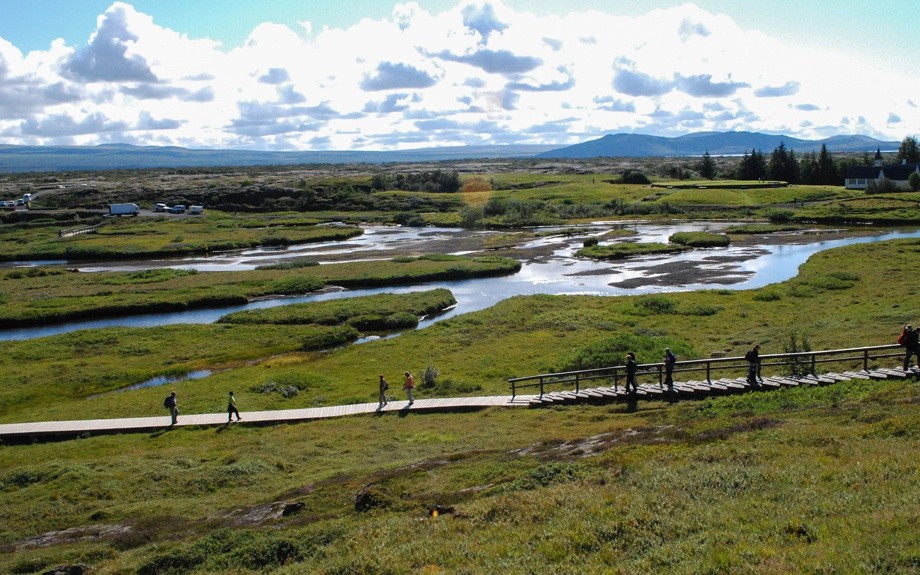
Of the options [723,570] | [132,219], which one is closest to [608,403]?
[723,570]

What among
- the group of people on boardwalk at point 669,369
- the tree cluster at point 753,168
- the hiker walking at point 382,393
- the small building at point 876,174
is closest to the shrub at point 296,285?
the group of people on boardwalk at point 669,369

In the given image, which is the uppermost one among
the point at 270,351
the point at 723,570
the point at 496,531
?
the point at 723,570

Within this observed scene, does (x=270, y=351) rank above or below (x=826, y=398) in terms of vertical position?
below

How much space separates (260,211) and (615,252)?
10843cm

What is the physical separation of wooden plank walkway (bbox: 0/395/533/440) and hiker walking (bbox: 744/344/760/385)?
8907 mm

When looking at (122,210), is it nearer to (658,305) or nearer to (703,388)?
(658,305)

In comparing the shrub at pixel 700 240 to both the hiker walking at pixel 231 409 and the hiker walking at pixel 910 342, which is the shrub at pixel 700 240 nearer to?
the hiker walking at pixel 910 342

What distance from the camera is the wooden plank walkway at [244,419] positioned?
32281 mm

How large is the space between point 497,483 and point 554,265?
67.0 meters

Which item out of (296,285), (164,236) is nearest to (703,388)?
(296,285)

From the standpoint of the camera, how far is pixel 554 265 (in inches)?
3381

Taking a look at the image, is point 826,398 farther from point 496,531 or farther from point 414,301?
point 414,301

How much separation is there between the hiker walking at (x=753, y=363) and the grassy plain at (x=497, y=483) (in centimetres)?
167

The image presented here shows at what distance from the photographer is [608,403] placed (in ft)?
98.4
